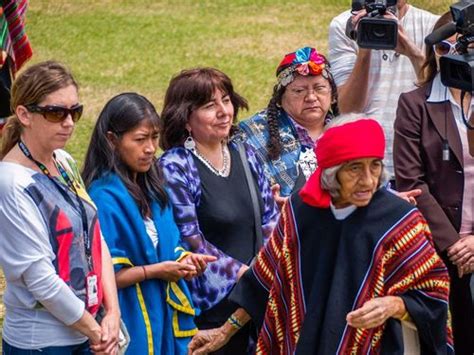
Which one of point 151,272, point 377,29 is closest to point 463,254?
point 377,29

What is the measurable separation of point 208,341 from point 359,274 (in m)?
0.83

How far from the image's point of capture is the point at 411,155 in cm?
558

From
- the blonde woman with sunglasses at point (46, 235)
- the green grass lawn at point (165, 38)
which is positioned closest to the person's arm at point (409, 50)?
the blonde woman with sunglasses at point (46, 235)

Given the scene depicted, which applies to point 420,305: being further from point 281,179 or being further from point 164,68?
point 164,68

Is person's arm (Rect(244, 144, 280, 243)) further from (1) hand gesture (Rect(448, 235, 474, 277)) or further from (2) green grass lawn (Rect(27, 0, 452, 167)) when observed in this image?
(2) green grass lawn (Rect(27, 0, 452, 167))

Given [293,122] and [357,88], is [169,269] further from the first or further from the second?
[357,88]

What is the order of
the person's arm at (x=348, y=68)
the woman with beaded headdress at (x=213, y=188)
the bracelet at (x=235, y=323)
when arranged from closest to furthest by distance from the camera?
the bracelet at (x=235, y=323)
the woman with beaded headdress at (x=213, y=188)
the person's arm at (x=348, y=68)

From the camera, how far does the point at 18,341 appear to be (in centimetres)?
444

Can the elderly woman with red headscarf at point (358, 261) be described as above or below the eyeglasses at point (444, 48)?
below

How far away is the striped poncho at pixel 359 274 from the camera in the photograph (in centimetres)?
425

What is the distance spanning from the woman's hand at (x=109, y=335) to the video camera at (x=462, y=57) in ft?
5.80

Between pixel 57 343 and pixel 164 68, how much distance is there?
9.70 metres

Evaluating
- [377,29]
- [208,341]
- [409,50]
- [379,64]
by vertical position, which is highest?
[377,29]

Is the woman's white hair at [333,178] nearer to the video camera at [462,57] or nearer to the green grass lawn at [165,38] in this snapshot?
the video camera at [462,57]
